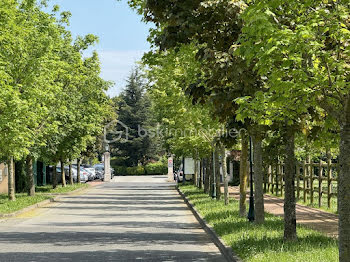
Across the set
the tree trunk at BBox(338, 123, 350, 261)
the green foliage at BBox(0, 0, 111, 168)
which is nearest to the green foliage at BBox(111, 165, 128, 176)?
the green foliage at BBox(0, 0, 111, 168)

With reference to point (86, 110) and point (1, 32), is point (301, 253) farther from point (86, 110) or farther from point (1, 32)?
point (86, 110)

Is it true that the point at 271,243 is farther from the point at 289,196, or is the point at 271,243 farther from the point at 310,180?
the point at 310,180

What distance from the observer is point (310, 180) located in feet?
88.5

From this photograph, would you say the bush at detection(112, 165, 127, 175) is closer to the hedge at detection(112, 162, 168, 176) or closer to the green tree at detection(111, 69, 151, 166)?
the hedge at detection(112, 162, 168, 176)

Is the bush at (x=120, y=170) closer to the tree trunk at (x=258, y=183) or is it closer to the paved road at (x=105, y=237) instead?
the paved road at (x=105, y=237)

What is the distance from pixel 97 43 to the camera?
136 feet

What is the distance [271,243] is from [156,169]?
8606 centimetres

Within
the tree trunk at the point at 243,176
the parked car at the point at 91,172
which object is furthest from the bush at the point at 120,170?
the tree trunk at the point at 243,176

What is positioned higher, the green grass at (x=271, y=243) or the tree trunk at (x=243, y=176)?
the tree trunk at (x=243, y=176)

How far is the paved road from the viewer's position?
13242mm

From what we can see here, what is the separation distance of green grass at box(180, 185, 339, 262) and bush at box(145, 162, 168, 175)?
79637 mm

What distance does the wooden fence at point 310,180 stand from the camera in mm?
23775

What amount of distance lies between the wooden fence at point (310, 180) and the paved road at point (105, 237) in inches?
196

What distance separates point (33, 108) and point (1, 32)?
371 cm
